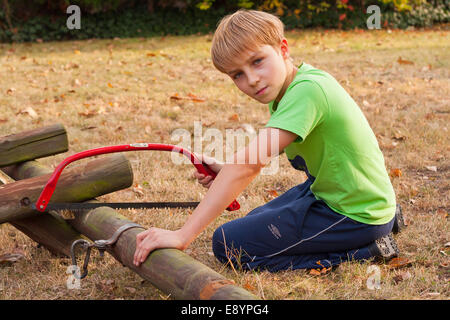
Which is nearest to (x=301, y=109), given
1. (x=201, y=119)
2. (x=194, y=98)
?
(x=201, y=119)

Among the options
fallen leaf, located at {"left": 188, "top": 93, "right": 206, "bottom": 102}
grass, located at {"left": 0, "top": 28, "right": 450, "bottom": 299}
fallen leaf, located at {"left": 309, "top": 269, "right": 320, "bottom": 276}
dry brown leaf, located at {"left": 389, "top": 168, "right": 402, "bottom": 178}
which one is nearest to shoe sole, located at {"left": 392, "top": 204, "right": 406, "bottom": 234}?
grass, located at {"left": 0, "top": 28, "right": 450, "bottom": 299}

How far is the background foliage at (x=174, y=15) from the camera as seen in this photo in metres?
13.6

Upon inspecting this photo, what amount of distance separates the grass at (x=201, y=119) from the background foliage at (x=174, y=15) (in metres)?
1.02

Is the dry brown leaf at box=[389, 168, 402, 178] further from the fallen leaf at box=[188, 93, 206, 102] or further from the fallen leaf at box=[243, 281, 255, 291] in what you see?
the fallen leaf at box=[188, 93, 206, 102]

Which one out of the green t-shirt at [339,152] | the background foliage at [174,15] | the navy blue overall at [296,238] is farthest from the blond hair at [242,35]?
the background foliage at [174,15]

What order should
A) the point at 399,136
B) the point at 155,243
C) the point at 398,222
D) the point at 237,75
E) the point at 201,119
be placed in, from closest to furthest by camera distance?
the point at 155,243 < the point at 237,75 < the point at 398,222 < the point at 399,136 < the point at 201,119

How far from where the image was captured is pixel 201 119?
6.29m

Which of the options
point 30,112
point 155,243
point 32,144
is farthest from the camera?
point 30,112

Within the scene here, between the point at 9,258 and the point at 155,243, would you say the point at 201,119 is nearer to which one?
the point at 9,258

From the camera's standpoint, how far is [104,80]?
847 cm

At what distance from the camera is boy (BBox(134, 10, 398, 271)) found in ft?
7.98

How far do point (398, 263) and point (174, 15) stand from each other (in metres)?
12.8

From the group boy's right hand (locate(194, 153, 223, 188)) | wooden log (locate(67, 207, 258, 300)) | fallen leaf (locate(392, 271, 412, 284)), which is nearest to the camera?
wooden log (locate(67, 207, 258, 300))

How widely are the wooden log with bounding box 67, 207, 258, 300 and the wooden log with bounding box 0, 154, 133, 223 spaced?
15 cm
